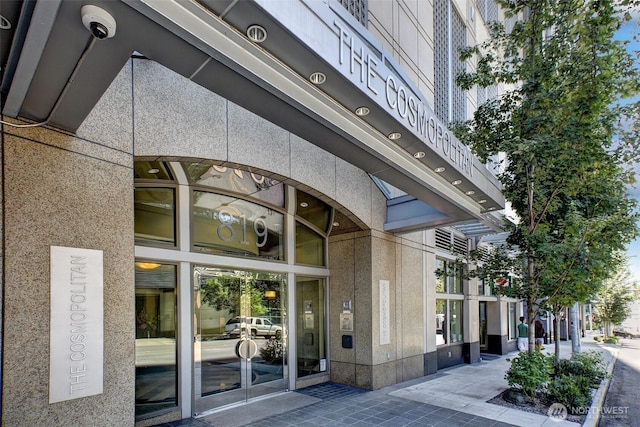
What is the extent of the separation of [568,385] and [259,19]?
889 cm

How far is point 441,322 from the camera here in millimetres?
13562

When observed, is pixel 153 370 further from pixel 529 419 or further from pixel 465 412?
pixel 529 419

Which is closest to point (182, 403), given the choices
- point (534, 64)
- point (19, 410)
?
point (19, 410)

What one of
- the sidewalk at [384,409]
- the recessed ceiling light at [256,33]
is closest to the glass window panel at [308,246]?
the sidewalk at [384,409]

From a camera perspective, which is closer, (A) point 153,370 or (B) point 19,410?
(B) point 19,410

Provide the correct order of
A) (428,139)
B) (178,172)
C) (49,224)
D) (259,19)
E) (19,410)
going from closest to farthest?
1. (259,19)
2. (19,410)
3. (49,224)
4. (428,139)
5. (178,172)

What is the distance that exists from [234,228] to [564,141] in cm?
708

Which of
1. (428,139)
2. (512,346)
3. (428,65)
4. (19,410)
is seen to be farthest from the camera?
(512,346)

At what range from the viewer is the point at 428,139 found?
5492mm

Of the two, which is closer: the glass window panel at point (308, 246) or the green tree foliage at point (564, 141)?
the green tree foliage at point (564, 141)

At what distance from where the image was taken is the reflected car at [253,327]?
7.88 meters

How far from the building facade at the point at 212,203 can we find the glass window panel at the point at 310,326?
0.14 feet

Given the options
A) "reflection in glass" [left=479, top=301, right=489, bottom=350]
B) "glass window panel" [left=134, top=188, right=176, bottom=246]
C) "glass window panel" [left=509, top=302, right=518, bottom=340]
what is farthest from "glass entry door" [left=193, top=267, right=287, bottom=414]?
"glass window panel" [left=509, top=302, right=518, bottom=340]

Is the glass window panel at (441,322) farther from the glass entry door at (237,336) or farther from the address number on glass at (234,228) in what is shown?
the address number on glass at (234,228)
